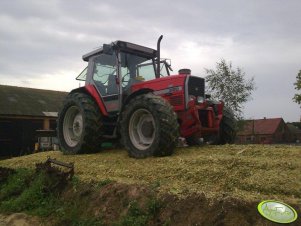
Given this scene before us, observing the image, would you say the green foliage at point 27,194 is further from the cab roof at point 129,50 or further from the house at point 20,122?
the house at point 20,122

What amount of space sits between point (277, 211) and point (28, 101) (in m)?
23.5

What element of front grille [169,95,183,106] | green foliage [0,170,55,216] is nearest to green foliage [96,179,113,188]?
green foliage [0,170,55,216]

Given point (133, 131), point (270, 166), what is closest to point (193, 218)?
point (270, 166)

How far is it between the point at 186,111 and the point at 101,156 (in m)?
1.93

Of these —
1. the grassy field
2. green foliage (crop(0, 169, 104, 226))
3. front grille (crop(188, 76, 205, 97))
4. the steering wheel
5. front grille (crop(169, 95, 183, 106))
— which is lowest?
green foliage (crop(0, 169, 104, 226))

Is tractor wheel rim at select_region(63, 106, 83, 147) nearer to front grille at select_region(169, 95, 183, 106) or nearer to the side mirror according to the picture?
the side mirror

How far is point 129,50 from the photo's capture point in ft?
30.5

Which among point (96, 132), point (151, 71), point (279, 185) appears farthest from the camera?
point (151, 71)

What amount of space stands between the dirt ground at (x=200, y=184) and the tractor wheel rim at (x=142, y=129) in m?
0.62

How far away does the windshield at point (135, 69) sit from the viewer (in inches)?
362

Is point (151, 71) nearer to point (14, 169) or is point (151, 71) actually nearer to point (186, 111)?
point (186, 111)

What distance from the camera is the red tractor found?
24.0ft

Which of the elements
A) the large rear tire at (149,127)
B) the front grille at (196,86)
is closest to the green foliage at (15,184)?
the large rear tire at (149,127)

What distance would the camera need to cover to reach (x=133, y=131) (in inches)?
309
